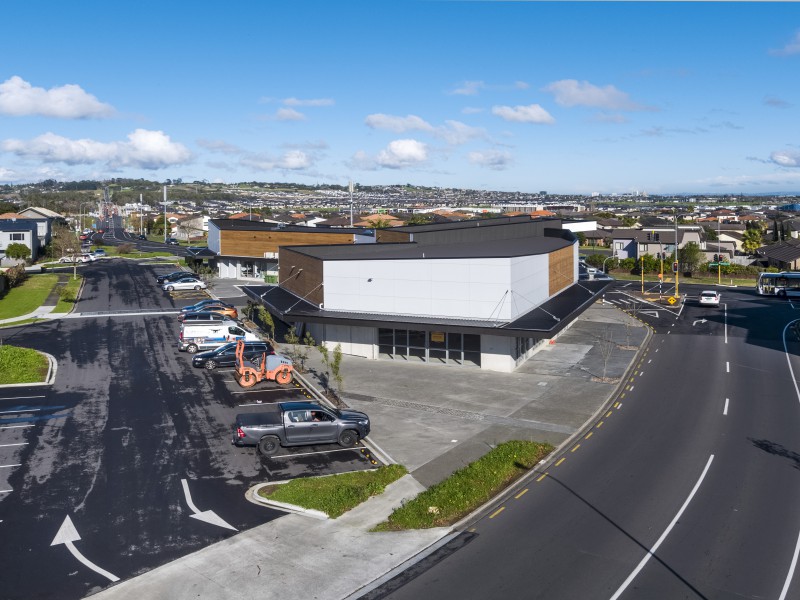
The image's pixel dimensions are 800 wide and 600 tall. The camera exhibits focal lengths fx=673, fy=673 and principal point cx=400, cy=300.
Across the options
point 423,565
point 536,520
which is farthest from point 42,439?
point 536,520

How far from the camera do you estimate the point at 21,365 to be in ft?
117

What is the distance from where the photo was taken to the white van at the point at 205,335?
41094 mm

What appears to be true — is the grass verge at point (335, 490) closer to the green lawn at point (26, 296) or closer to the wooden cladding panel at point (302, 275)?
the wooden cladding panel at point (302, 275)

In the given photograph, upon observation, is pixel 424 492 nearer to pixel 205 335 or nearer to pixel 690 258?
pixel 205 335

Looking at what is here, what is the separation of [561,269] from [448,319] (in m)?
16.5

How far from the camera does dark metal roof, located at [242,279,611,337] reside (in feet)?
114

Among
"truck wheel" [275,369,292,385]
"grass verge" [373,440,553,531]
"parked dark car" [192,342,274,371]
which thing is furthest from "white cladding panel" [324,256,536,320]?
"grass verge" [373,440,553,531]

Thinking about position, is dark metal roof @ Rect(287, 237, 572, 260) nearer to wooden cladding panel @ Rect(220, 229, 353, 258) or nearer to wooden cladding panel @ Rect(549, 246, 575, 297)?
wooden cladding panel @ Rect(549, 246, 575, 297)

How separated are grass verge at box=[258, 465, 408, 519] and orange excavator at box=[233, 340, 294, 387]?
40.2 ft

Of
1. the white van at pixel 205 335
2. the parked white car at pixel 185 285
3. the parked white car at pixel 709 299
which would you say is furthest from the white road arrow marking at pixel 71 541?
the parked white car at pixel 709 299

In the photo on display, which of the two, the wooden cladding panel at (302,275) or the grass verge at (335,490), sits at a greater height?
the wooden cladding panel at (302,275)

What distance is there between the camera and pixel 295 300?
4494 cm

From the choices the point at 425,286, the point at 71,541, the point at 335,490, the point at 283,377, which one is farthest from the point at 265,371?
the point at 71,541

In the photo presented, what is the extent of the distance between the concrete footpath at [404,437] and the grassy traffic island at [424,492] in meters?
0.42
